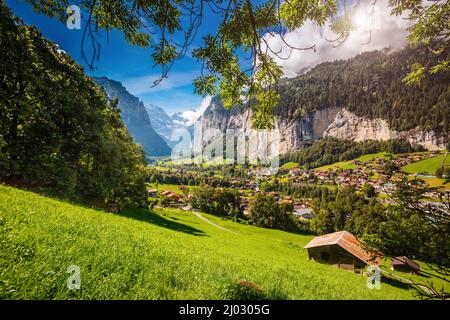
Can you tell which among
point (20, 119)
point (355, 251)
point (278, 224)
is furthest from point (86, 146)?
point (278, 224)

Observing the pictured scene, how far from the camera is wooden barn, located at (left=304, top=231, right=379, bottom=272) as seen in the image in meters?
27.8

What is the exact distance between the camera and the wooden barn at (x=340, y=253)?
91.4 feet

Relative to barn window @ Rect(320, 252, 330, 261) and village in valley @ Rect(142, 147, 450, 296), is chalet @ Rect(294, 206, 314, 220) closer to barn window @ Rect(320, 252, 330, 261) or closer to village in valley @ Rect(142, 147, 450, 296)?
village in valley @ Rect(142, 147, 450, 296)

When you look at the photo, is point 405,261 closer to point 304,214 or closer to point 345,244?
point 345,244

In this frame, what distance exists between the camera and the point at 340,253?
29.4 m

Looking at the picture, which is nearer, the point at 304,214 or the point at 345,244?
the point at 345,244

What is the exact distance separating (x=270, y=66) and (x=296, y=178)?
204206mm

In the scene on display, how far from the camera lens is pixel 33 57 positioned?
17125 millimetres

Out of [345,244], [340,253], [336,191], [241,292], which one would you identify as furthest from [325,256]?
[336,191]

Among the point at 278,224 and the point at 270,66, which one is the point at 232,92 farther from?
the point at 278,224

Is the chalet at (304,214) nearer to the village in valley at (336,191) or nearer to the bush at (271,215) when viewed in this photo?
the village in valley at (336,191)

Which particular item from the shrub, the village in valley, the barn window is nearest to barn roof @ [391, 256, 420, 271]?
the village in valley

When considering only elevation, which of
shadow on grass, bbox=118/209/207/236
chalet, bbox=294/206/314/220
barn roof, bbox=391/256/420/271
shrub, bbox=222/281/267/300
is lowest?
chalet, bbox=294/206/314/220

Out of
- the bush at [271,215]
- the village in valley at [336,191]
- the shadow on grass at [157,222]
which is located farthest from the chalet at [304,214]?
the shadow on grass at [157,222]
